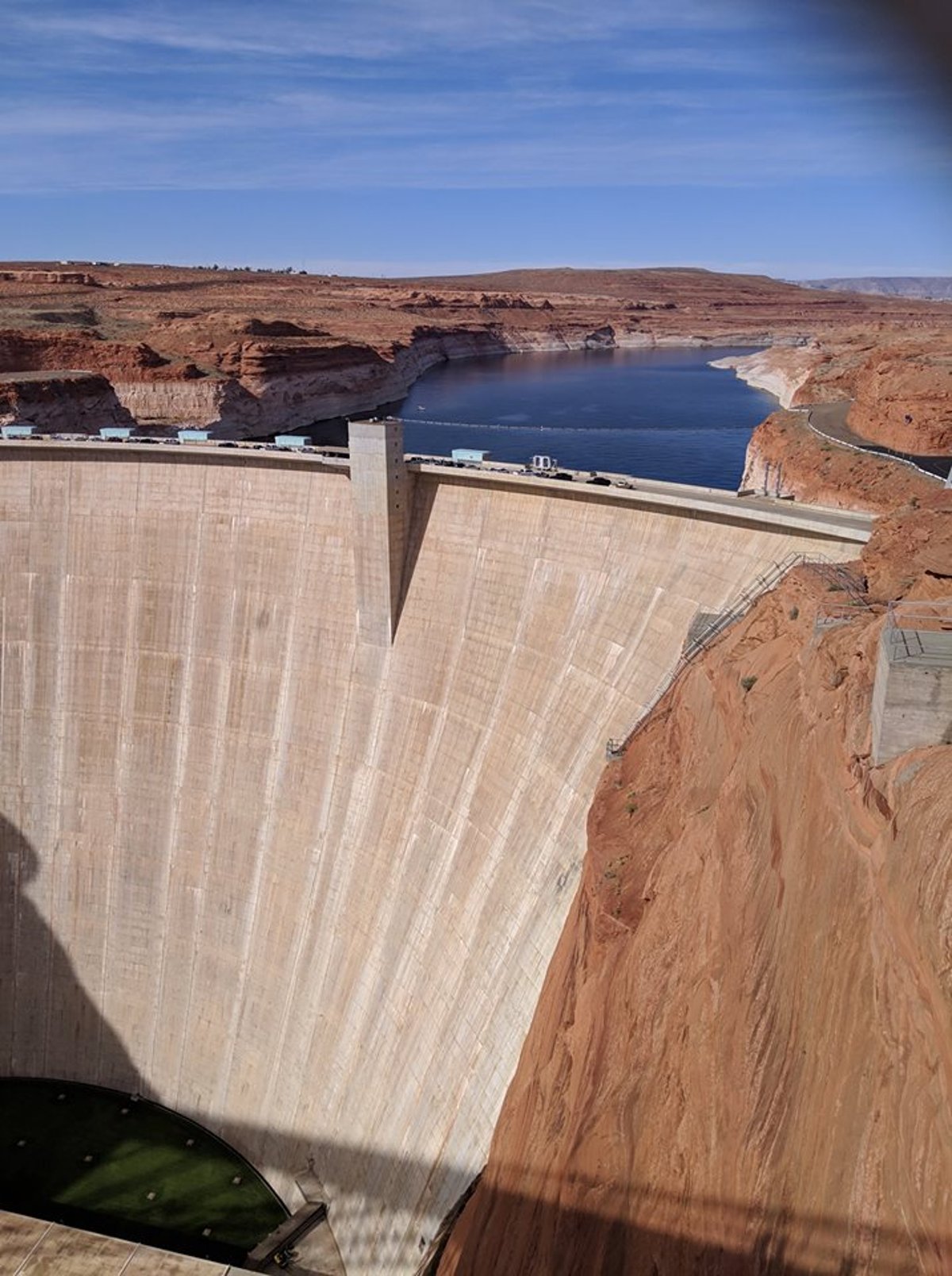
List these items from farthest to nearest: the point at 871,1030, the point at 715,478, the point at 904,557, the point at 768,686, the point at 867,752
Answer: the point at 715,478 < the point at 904,557 < the point at 768,686 < the point at 867,752 < the point at 871,1030

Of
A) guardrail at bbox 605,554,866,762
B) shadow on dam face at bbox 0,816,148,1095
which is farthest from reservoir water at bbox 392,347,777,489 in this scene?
shadow on dam face at bbox 0,816,148,1095

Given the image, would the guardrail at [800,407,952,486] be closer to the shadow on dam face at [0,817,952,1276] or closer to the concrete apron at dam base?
the concrete apron at dam base

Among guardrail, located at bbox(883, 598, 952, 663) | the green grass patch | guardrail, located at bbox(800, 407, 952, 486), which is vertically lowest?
the green grass patch

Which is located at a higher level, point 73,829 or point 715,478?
point 715,478

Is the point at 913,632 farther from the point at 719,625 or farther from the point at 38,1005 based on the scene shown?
the point at 38,1005

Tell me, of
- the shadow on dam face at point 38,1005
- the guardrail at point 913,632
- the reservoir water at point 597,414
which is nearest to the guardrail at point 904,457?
the reservoir water at point 597,414

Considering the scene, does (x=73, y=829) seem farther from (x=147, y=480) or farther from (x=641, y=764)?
(x=641, y=764)

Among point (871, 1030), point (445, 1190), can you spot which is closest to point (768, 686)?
point (871, 1030)
